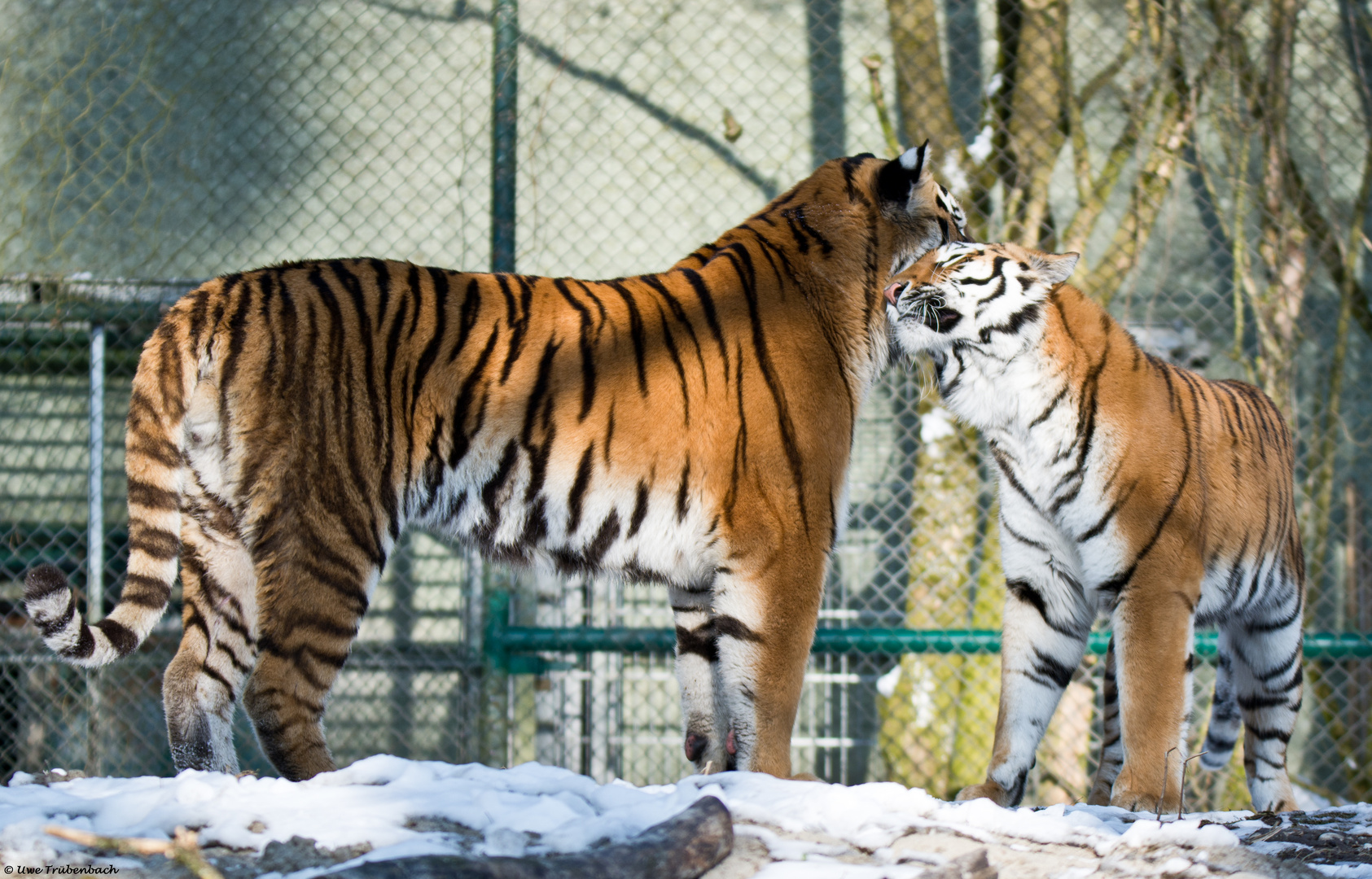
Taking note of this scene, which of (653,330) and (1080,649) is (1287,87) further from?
(653,330)

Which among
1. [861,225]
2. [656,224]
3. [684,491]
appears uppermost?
[656,224]

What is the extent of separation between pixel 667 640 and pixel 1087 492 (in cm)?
195

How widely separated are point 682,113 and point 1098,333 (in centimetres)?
331

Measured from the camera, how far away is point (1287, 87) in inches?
182

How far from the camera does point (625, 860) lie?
4.66 feet

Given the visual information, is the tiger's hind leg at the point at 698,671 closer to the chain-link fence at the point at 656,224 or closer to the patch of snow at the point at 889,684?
the chain-link fence at the point at 656,224

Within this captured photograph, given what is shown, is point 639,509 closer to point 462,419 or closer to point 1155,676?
point 462,419

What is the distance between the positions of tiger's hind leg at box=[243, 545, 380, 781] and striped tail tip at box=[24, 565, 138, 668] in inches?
12.0

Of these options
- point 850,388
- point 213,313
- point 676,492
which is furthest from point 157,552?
point 850,388

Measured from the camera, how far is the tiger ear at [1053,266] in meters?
2.61

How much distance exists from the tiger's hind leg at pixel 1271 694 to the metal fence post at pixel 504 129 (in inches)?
106

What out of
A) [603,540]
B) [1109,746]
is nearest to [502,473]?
[603,540]

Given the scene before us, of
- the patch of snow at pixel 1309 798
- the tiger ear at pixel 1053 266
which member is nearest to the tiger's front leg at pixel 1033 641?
the tiger ear at pixel 1053 266

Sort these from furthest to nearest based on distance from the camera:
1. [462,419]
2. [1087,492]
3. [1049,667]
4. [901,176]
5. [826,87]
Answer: [826,87], [901,176], [1049,667], [1087,492], [462,419]
